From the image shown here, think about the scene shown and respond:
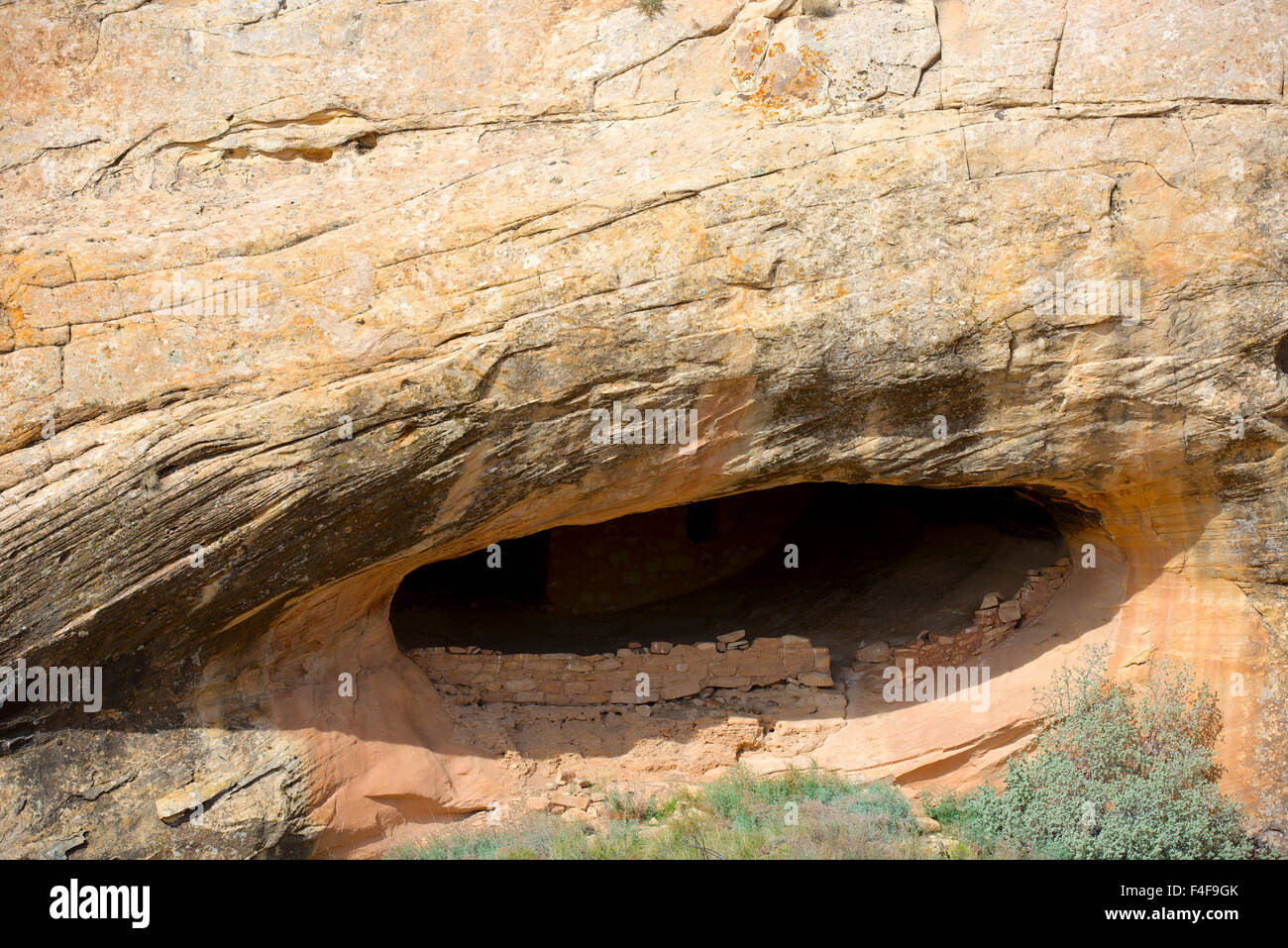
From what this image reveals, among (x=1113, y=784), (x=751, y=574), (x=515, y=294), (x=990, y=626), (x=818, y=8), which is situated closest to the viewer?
(x=515, y=294)

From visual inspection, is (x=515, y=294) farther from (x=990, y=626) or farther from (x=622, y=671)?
(x=990, y=626)

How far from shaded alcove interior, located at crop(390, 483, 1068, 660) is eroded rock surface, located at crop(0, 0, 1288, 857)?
76.7 inches

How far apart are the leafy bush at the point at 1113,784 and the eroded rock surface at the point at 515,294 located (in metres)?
1.33

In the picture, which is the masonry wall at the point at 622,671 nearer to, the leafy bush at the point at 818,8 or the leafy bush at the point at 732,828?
the leafy bush at the point at 732,828

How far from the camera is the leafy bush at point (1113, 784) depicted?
6316mm

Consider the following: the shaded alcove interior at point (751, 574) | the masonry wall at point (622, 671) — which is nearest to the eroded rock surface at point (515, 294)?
the masonry wall at point (622, 671)

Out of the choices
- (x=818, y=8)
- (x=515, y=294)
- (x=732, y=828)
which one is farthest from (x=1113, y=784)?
(x=818, y=8)

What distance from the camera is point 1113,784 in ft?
21.3

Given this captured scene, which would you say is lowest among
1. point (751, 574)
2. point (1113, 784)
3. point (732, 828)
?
point (732, 828)

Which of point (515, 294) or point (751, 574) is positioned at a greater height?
point (515, 294)

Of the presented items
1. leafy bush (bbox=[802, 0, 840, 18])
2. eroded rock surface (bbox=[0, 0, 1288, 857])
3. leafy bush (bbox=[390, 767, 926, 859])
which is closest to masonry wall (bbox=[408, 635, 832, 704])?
leafy bush (bbox=[390, 767, 926, 859])

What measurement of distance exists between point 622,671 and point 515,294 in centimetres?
315

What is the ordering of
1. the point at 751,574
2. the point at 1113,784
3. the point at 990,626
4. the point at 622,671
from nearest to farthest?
1. the point at 1113,784
2. the point at 622,671
3. the point at 990,626
4. the point at 751,574

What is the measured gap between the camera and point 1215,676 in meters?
6.68
